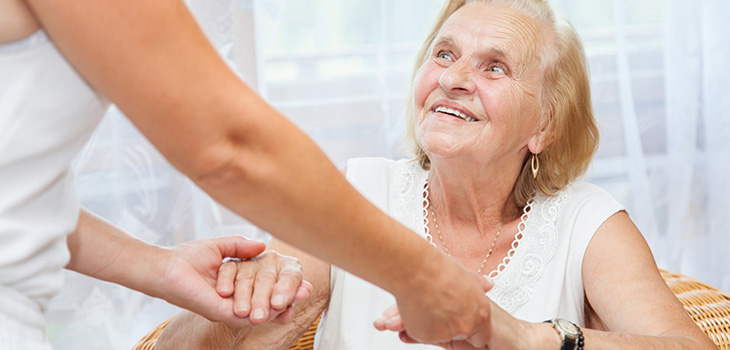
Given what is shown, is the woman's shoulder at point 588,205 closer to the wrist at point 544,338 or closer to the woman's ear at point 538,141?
the woman's ear at point 538,141

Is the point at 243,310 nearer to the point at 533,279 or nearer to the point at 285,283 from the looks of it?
the point at 285,283

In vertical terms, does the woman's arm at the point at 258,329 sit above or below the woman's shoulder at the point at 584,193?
above

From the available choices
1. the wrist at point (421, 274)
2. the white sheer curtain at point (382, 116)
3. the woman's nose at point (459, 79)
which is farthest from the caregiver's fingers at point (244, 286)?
the white sheer curtain at point (382, 116)

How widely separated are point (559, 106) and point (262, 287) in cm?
86

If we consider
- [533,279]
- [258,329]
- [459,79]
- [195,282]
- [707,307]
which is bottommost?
[707,307]

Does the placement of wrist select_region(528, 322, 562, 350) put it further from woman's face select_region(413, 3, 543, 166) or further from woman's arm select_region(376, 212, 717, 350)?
woman's face select_region(413, 3, 543, 166)

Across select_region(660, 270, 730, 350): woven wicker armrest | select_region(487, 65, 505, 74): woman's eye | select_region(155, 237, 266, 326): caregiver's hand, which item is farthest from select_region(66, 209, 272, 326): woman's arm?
select_region(660, 270, 730, 350): woven wicker armrest

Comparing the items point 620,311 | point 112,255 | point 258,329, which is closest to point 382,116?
point 258,329

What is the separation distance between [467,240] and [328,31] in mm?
1221

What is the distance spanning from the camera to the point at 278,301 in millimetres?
1221

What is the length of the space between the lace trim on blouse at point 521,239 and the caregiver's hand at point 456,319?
567 millimetres

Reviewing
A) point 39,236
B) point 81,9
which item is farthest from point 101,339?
point 81,9

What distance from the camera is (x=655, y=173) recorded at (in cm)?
311

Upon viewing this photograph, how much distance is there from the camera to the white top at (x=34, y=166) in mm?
691
